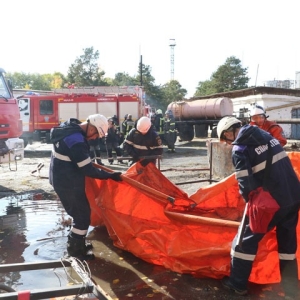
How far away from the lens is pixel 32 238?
198 inches

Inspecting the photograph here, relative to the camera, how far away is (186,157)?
14.3 meters

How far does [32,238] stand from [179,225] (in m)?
2.22

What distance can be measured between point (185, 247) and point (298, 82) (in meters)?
44.6

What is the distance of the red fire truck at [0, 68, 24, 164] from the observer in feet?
27.1

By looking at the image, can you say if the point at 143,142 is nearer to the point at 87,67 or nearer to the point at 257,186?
the point at 257,186

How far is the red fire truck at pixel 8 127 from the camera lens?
8.25 metres

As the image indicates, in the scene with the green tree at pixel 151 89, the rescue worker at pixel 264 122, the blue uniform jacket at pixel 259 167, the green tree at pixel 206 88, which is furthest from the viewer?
the green tree at pixel 151 89

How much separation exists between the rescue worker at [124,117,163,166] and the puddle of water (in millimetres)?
1756

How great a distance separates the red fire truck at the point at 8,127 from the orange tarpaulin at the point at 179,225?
405 centimetres

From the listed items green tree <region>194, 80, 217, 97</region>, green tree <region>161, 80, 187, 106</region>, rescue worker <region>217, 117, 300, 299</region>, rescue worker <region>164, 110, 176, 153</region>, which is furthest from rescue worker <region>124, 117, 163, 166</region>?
green tree <region>161, 80, 187, 106</region>

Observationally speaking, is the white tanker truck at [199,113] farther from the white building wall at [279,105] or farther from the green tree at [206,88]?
the green tree at [206,88]

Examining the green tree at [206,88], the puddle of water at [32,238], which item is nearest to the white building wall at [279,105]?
the puddle of water at [32,238]

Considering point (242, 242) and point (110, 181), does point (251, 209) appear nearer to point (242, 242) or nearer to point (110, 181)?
point (242, 242)

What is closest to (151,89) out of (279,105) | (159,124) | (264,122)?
(279,105)
